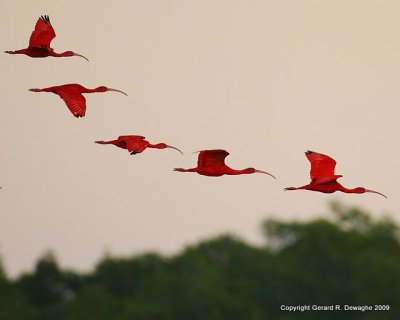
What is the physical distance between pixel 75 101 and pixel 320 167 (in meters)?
5.39

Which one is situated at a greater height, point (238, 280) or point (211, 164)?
point (238, 280)

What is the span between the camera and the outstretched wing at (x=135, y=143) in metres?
38.8

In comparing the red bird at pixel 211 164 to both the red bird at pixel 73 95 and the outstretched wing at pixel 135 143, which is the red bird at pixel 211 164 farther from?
the red bird at pixel 73 95

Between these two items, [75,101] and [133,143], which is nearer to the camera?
[133,143]

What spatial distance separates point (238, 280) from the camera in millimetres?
109375

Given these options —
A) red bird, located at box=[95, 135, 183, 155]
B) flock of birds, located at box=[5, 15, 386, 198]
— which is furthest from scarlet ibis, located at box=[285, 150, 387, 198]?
red bird, located at box=[95, 135, 183, 155]

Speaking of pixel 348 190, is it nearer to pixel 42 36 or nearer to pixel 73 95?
pixel 73 95

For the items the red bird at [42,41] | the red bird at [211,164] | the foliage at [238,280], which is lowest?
the red bird at [211,164]

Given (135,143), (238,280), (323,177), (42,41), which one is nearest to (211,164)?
(135,143)

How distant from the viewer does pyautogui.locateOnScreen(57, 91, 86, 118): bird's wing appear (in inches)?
1612

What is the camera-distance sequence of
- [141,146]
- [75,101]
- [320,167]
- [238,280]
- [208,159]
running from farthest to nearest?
[238,280], [320,167], [75,101], [208,159], [141,146]

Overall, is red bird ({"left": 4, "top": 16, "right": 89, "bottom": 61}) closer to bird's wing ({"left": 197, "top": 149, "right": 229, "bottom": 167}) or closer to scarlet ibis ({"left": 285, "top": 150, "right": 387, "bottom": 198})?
bird's wing ({"left": 197, "top": 149, "right": 229, "bottom": 167})

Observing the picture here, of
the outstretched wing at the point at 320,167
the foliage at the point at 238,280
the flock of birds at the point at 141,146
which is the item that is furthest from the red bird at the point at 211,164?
the foliage at the point at 238,280

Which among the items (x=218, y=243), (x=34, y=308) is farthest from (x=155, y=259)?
(x=34, y=308)
